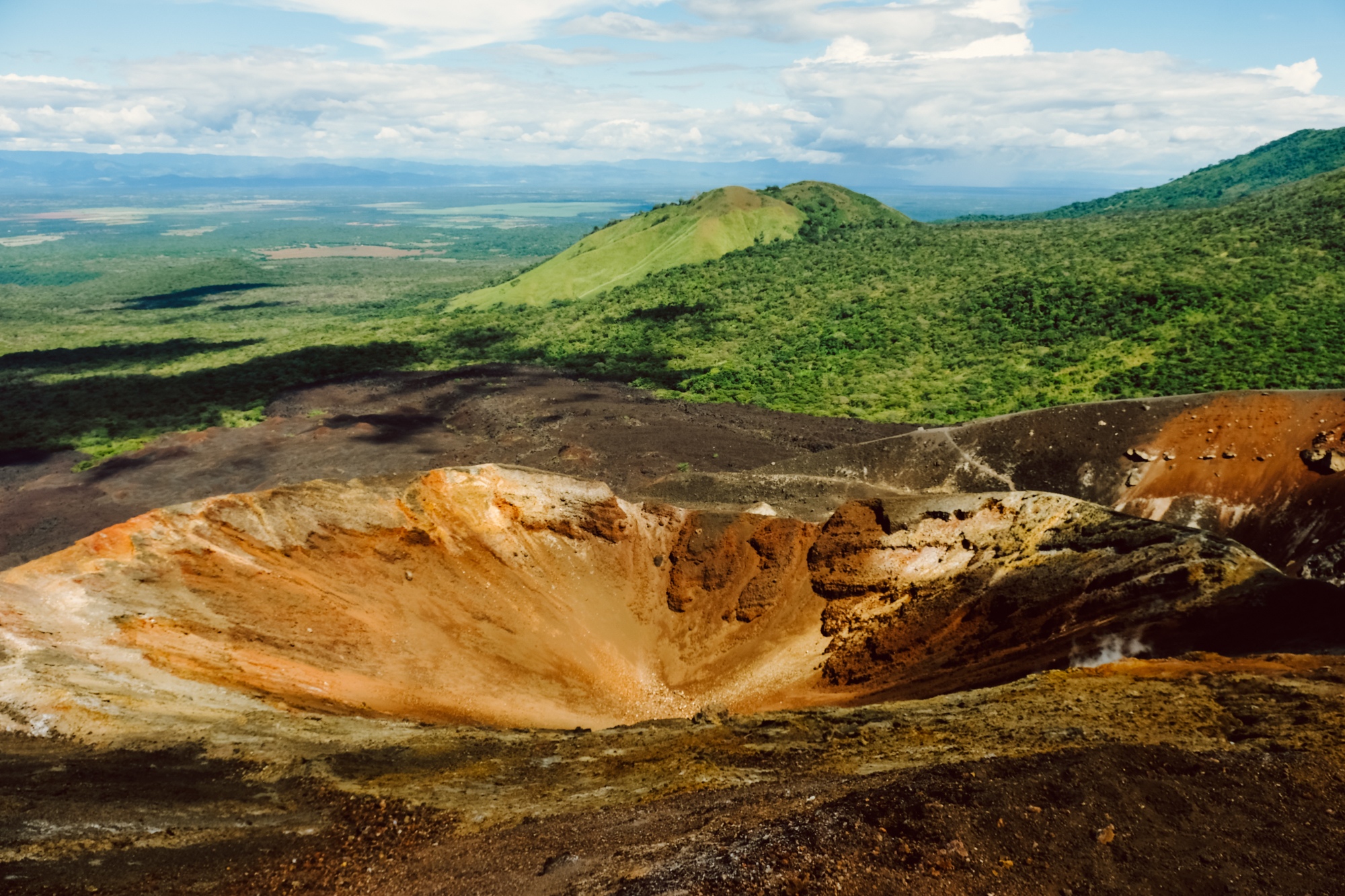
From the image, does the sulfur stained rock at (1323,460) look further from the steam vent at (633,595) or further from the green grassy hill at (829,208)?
the green grassy hill at (829,208)

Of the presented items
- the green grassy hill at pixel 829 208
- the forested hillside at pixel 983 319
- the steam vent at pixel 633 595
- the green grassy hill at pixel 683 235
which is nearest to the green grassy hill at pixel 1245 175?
the green grassy hill at pixel 829 208

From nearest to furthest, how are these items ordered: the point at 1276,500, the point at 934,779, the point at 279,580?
the point at 934,779 → the point at 279,580 → the point at 1276,500

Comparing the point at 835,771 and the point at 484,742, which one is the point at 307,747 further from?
the point at 835,771

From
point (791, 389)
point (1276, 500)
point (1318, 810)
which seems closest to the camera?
point (1318, 810)

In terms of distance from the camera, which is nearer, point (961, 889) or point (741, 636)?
point (961, 889)

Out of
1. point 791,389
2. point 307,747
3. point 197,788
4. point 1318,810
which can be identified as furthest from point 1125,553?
point 791,389

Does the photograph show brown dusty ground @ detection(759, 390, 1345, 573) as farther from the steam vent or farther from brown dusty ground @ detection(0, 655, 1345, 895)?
brown dusty ground @ detection(0, 655, 1345, 895)

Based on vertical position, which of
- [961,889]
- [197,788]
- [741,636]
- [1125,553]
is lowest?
[741,636]

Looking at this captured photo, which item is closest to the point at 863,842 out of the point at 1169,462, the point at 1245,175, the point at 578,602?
the point at 578,602
